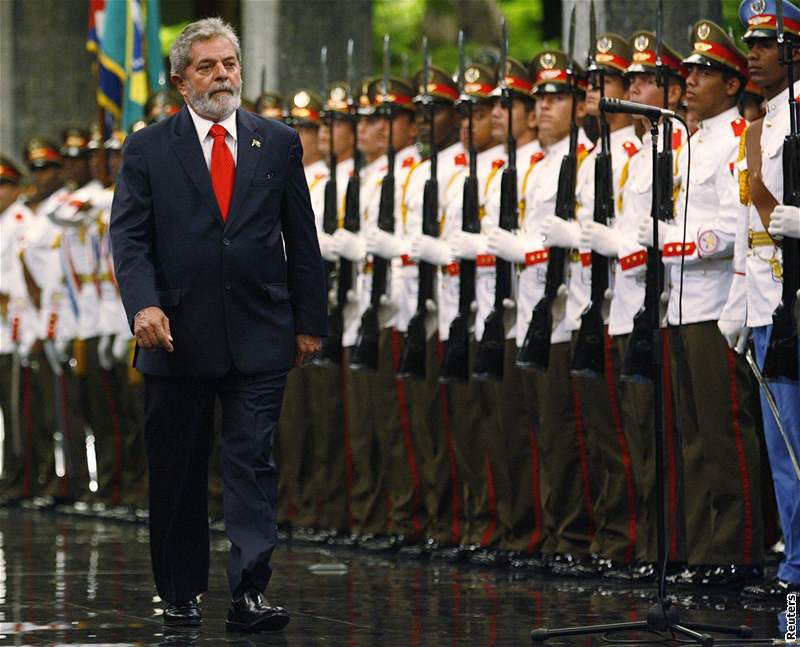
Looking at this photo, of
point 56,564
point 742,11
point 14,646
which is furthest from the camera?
point 56,564

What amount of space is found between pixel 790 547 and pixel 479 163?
3.05 metres

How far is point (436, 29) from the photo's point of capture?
23.3 meters

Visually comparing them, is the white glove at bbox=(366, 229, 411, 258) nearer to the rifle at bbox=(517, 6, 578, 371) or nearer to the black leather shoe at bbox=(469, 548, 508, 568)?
the rifle at bbox=(517, 6, 578, 371)

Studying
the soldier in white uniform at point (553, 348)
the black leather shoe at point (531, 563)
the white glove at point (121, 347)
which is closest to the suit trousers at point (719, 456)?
the soldier in white uniform at point (553, 348)

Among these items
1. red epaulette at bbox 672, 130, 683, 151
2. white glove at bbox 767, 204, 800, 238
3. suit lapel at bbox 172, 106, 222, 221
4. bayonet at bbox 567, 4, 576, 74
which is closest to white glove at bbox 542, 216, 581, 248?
red epaulette at bbox 672, 130, 683, 151

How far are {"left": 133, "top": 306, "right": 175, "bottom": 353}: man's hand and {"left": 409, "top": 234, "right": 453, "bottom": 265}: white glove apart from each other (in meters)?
3.03

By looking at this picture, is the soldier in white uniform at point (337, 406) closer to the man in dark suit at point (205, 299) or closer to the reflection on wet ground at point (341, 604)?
the reflection on wet ground at point (341, 604)

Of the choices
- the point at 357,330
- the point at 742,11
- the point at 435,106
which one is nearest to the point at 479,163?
the point at 435,106

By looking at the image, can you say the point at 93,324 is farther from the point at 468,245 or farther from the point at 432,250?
the point at 468,245

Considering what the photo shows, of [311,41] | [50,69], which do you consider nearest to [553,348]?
[311,41]

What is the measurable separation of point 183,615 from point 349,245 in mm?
3659

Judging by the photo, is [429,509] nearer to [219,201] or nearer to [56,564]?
[56,564]

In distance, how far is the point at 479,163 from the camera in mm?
10094

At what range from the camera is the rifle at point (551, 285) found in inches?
358
